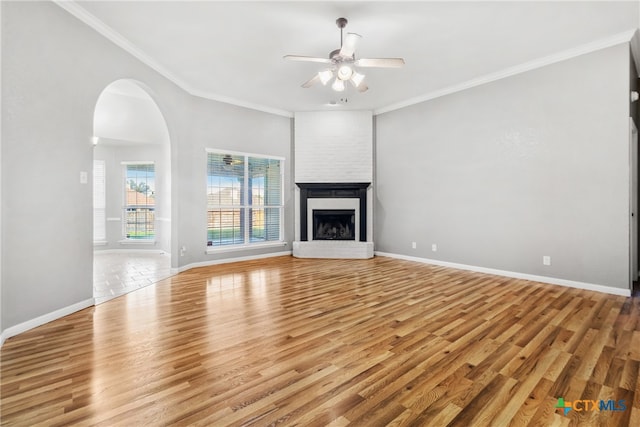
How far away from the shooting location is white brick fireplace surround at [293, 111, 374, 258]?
6.46m

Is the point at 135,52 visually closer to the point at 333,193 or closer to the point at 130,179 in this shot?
the point at 333,193

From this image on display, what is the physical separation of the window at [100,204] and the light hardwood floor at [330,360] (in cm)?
464

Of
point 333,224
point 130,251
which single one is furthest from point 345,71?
point 130,251

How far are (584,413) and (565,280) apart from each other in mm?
3165

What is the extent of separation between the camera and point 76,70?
125 inches

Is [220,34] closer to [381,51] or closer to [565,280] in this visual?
[381,51]

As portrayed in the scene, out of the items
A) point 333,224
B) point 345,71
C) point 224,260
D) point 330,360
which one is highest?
point 345,71

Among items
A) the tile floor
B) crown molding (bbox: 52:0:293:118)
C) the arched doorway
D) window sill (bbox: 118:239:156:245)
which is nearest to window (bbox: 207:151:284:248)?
crown molding (bbox: 52:0:293:118)

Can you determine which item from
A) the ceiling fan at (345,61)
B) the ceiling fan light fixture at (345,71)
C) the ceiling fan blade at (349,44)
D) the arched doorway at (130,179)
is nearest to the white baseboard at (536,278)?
the ceiling fan at (345,61)

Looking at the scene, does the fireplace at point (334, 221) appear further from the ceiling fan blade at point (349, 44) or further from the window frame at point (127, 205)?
the window frame at point (127, 205)

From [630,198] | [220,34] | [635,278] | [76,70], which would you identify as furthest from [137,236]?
[635,278]

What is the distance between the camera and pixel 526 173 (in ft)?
14.6

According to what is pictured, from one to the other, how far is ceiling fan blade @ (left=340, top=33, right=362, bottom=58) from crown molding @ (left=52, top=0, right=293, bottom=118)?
271cm

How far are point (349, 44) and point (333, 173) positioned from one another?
357 centimetres
